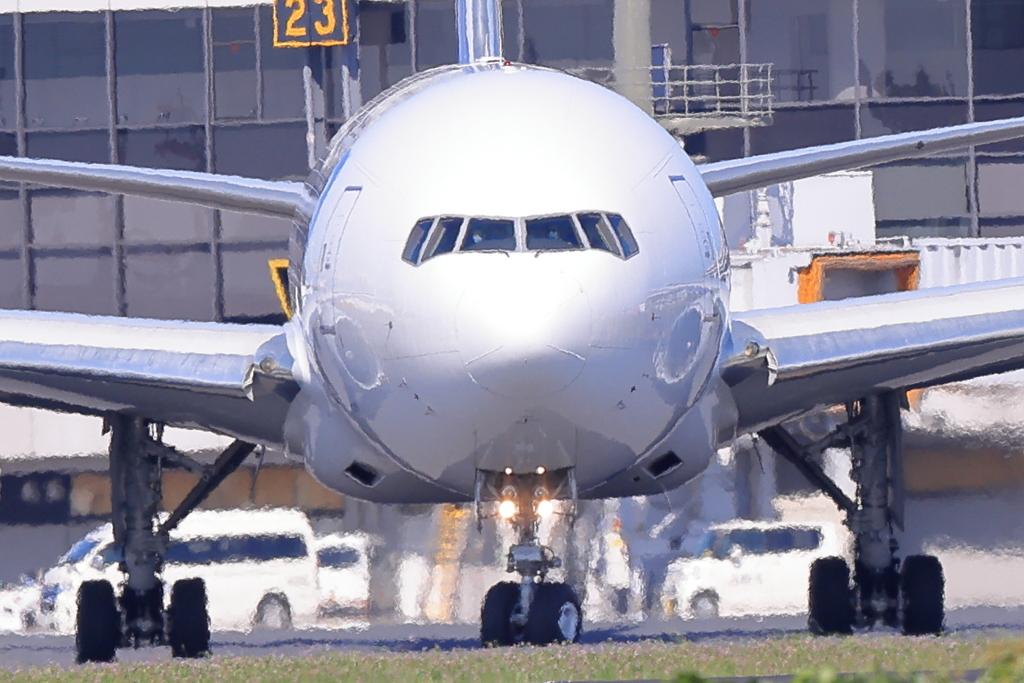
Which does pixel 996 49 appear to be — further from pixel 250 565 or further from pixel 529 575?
pixel 529 575

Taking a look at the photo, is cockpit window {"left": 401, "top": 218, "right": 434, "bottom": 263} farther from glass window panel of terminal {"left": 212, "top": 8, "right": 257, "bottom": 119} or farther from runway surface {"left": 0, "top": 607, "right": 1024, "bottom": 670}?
glass window panel of terminal {"left": 212, "top": 8, "right": 257, "bottom": 119}

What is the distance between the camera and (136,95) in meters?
53.2

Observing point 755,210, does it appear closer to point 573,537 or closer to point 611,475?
point 573,537

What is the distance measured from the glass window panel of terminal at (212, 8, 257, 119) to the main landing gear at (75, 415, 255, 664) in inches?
1250

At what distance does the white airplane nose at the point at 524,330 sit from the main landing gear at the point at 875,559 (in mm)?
7735

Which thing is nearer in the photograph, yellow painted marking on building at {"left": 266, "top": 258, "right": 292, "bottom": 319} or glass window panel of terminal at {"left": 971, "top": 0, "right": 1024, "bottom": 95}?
yellow painted marking on building at {"left": 266, "top": 258, "right": 292, "bottom": 319}

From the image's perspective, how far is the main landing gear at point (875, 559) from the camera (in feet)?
70.1

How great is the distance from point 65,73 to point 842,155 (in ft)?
121

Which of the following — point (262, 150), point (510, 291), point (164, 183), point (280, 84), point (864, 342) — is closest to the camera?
point (510, 291)

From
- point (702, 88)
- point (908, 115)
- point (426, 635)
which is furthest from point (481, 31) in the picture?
point (908, 115)

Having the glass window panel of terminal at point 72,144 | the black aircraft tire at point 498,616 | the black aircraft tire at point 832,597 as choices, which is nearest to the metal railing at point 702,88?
the glass window panel of terminal at point 72,144

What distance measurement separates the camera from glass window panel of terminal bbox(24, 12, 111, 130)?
53062 mm

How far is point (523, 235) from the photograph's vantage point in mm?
15188

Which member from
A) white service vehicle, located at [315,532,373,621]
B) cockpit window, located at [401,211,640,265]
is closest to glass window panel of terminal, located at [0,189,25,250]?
white service vehicle, located at [315,532,373,621]
